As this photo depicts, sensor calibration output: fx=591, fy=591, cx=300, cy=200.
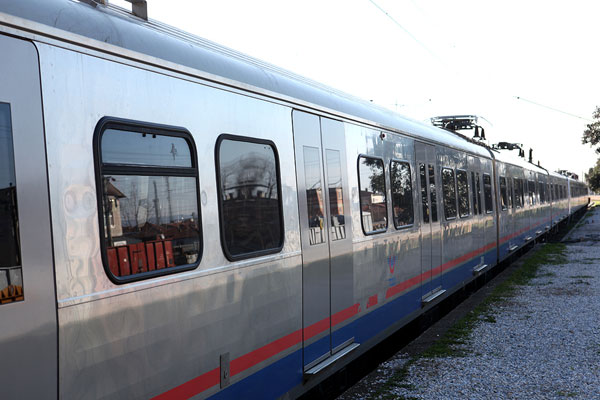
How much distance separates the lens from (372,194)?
22.4 feet

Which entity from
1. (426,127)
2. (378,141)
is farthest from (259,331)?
(426,127)

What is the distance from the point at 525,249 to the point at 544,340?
15.1 metres

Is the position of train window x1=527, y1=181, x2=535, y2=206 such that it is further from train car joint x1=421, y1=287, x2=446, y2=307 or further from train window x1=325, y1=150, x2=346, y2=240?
train window x1=325, y1=150, x2=346, y2=240

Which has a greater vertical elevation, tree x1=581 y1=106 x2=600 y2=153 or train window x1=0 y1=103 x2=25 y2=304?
tree x1=581 y1=106 x2=600 y2=153

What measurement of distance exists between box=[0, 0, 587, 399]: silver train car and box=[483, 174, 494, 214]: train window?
281 inches

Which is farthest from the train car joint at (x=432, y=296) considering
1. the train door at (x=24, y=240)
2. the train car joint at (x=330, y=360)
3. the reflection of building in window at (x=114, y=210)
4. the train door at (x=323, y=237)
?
the train door at (x=24, y=240)

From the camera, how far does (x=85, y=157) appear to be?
3123mm

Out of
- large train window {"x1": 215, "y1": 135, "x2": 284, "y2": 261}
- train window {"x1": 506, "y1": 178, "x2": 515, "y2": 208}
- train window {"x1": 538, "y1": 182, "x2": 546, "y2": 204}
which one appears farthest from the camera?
train window {"x1": 538, "y1": 182, "x2": 546, "y2": 204}

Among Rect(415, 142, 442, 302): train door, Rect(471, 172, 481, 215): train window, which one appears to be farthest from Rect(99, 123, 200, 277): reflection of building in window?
Rect(471, 172, 481, 215): train window

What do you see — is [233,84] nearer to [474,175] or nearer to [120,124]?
[120,124]

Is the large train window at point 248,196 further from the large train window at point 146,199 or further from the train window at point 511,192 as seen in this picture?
the train window at point 511,192

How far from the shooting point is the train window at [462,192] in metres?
10.8

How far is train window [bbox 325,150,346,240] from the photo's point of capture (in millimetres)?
5770

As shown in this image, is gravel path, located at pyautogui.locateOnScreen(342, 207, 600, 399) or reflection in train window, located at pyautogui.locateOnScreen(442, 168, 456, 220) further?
reflection in train window, located at pyautogui.locateOnScreen(442, 168, 456, 220)
